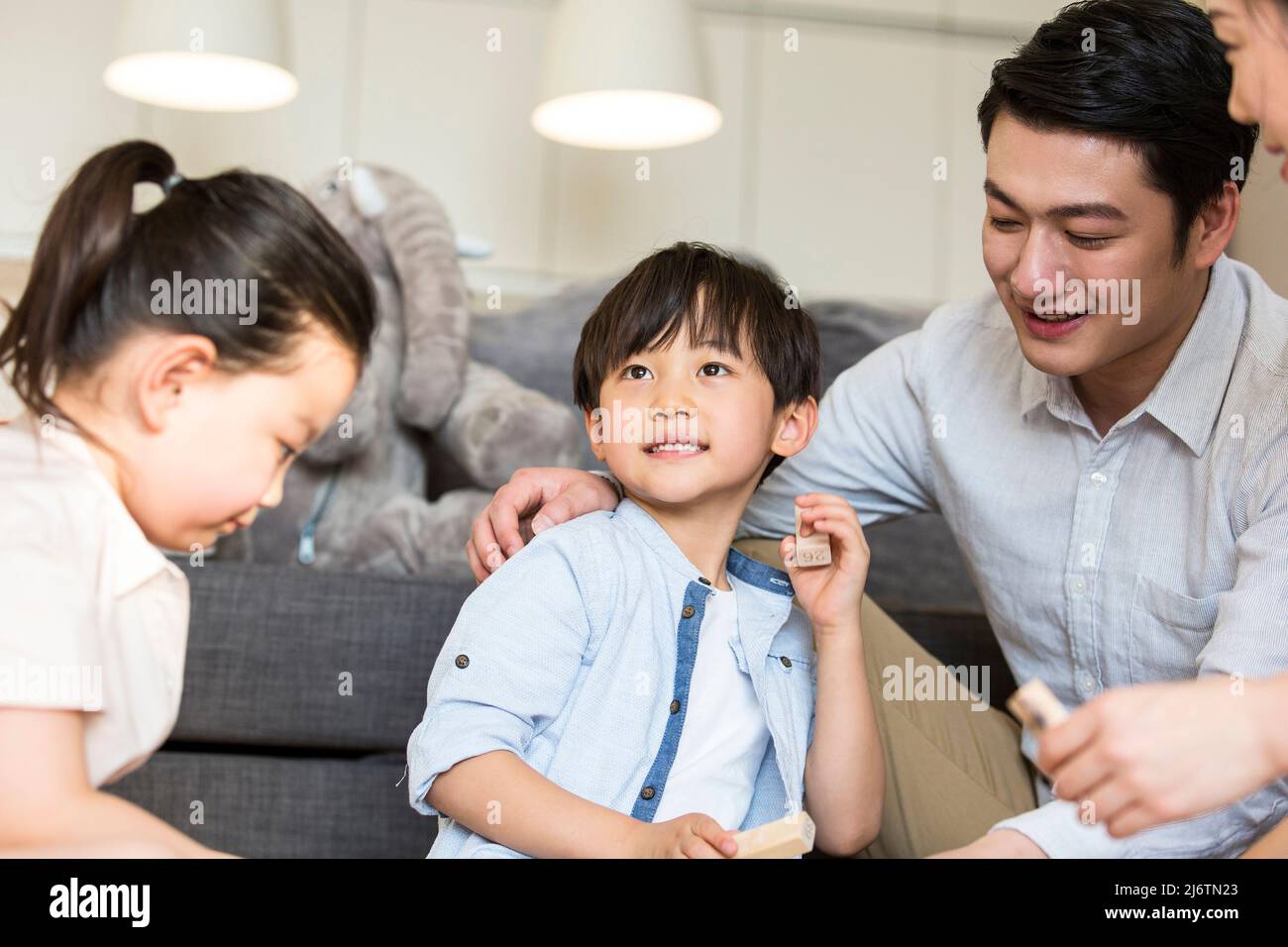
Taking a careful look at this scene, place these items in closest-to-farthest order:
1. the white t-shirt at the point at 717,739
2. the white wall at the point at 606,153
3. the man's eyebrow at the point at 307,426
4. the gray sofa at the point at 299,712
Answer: the man's eyebrow at the point at 307,426 → the white t-shirt at the point at 717,739 → the gray sofa at the point at 299,712 → the white wall at the point at 606,153

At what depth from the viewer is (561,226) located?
8.61 ft

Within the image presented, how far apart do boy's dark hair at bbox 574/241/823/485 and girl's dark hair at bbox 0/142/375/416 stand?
0.37m

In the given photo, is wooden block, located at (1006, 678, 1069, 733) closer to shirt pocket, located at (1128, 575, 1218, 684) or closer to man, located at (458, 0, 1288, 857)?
man, located at (458, 0, 1288, 857)

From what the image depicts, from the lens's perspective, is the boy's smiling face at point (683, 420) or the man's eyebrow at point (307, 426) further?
the boy's smiling face at point (683, 420)

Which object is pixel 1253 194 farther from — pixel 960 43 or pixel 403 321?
pixel 403 321

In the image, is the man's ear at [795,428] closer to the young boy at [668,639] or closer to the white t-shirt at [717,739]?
the young boy at [668,639]

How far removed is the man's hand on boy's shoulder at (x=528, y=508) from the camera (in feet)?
3.67

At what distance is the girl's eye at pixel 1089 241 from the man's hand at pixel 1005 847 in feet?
1.68

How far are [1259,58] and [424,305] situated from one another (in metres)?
1.37

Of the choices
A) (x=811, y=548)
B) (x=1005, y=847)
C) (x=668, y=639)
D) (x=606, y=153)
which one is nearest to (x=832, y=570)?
(x=811, y=548)

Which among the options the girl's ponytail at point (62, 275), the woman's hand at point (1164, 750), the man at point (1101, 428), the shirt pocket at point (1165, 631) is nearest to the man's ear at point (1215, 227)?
the man at point (1101, 428)

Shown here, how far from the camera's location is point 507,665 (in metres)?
0.93

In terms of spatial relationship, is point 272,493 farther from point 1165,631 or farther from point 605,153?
point 605,153
